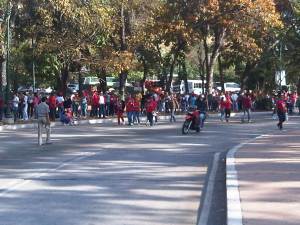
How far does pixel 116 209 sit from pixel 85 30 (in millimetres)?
27940

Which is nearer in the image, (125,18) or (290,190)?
(290,190)

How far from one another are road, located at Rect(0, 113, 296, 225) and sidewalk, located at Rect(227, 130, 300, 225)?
0.45 metres

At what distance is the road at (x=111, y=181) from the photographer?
8.99 m

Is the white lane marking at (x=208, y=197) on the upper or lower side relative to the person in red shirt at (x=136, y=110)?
lower

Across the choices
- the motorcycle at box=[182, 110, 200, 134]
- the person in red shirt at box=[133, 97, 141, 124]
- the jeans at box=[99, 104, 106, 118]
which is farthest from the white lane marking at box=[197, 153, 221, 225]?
the jeans at box=[99, 104, 106, 118]

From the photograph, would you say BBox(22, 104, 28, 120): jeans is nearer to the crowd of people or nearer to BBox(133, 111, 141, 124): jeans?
the crowd of people

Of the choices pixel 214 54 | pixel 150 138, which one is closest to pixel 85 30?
pixel 214 54

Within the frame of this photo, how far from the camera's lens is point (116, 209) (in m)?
9.47

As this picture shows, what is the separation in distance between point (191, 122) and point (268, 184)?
571 inches

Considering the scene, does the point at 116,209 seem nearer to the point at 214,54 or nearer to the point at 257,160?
the point at 257,160

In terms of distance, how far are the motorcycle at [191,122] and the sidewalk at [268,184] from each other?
→ 22.5ft

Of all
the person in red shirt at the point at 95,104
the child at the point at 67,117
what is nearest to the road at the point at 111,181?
the child at the point at 67,117

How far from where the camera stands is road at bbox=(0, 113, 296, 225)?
8992mm

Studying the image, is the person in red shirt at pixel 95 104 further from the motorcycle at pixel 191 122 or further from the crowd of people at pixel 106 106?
the motorcycle at pixel 191 122
